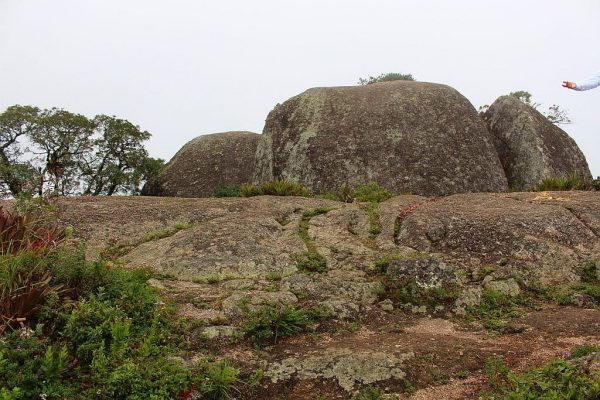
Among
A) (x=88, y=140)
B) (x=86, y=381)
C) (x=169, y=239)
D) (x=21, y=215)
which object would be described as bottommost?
(x=86, y=381)

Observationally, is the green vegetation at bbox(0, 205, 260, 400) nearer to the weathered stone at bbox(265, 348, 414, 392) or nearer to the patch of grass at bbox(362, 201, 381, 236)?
the weathered stone at bbox(265, 348, 414, 392)

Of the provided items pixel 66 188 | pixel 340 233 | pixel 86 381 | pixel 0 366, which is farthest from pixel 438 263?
pixel 66 188

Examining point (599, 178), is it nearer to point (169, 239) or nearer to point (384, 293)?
point (384, 293)

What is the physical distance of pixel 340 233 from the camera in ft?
33.7

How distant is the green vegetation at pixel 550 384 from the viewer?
13.4 ft

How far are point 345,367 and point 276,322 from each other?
4.02ft

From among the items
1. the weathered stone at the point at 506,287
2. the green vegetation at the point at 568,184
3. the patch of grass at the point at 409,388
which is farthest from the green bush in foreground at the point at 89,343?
the green vegetation at the point at 568,184

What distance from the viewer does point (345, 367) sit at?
552 cm

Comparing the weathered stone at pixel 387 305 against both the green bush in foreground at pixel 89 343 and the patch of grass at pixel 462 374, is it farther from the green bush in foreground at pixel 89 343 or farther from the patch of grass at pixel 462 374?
the green bush in foreground at pixel 89 343

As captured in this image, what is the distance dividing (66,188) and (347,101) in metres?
19.5

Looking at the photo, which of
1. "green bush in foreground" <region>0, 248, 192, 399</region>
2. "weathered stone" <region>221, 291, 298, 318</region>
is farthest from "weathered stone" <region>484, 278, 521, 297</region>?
"green bush in foreground" <region>0, 248, 192, 399</region>

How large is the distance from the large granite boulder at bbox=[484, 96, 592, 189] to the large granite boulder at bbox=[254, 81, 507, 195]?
96 centimetres

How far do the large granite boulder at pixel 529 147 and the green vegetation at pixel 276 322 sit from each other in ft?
54.5

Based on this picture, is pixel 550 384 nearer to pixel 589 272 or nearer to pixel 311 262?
pixel 311 262
